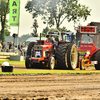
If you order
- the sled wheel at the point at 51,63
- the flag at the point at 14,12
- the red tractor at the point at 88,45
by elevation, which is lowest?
the sled wheel at the point at 51,63

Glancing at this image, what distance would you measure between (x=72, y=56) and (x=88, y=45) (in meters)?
1.37

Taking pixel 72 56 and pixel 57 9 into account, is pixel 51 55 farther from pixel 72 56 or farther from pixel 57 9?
pixel 57 9

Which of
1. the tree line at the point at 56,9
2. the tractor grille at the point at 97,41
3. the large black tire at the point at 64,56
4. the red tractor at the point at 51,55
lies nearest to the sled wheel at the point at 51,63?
the red tractor at the point at 51,55

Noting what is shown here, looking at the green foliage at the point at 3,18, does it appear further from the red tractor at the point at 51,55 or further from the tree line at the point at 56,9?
the red tractor at the point at 51,55

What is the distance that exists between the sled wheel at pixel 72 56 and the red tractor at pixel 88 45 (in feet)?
1.55

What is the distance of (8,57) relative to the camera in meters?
28.1

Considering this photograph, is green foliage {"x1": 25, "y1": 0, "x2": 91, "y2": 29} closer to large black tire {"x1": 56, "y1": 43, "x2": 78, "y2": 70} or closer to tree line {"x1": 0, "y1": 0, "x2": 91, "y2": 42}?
tree line {"x1": 0, "y1": 0, "x2": 91, "y2": 42}

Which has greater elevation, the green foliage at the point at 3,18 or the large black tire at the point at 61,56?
the green foliage at the point at 3,18

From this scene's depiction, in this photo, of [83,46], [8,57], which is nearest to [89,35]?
[83,46]

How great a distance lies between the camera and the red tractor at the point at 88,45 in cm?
1972

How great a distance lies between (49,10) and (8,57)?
78.4 feet

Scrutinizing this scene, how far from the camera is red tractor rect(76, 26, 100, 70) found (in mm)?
19719

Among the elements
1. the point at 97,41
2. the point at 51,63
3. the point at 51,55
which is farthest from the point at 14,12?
the point at 51,63

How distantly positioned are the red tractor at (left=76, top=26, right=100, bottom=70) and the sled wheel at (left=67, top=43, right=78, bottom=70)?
0.47 m
